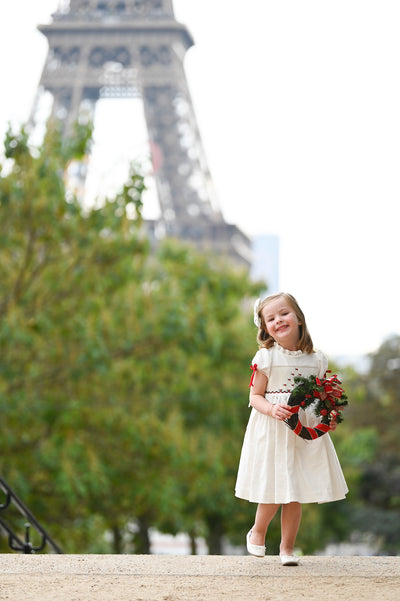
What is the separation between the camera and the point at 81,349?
41.2ft

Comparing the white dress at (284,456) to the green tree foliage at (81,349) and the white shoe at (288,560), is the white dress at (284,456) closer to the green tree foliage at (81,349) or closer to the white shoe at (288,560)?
the white shoe at (288,560)

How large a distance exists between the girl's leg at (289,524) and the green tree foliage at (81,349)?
21.7 feet

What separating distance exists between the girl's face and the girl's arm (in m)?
0.21

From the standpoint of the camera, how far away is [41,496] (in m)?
13.4

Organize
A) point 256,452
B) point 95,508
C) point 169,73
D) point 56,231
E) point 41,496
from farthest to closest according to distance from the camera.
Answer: point 169,73
point 95,508
point 41,496
point 56,231
point 256,452

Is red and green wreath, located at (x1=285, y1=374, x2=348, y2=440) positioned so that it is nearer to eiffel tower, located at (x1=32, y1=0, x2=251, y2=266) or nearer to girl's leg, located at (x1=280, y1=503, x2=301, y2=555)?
girl's leg, located at (x1=280, y1=503, x2=301, y2=555)

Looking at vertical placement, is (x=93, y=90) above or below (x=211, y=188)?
above

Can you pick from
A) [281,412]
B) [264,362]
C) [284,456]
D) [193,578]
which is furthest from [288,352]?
[193,578]

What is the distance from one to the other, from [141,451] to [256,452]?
29.7 ft

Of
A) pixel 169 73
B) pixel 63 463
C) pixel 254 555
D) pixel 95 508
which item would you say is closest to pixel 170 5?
pixel 169 73

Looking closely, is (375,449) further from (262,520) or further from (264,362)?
(264,362)

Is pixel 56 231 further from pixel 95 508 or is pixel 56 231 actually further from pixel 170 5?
pixel 170 5

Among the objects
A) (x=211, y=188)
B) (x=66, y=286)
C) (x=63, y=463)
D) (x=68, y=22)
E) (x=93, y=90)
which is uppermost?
(x=68, y=22)

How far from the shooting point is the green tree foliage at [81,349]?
11.7 meters
